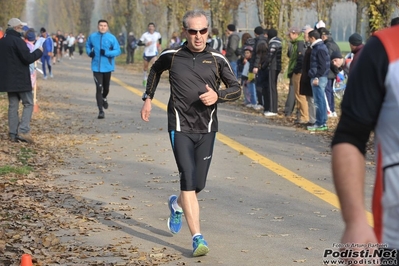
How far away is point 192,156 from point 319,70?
349 inches

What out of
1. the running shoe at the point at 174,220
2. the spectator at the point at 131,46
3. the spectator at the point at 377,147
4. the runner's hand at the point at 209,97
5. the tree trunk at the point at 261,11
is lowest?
the spectator at the point at 131,46

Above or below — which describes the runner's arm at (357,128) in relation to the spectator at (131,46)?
above

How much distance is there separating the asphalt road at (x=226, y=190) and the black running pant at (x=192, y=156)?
58 cm

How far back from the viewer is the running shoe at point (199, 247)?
22.1 ft

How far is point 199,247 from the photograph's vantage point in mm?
6738

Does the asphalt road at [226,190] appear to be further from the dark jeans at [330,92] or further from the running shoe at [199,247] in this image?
the dark jeans at [330,92]

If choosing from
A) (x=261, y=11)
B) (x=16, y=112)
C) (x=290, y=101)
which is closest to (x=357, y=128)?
(x=16, y=112)

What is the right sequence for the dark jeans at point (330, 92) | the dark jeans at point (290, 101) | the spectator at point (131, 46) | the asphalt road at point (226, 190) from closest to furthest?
the asphalt road at point (226, 190) < the dark jeans at point (330, 92) < the dark jeans at point (290, 101) < the spectator at point (131, 46)

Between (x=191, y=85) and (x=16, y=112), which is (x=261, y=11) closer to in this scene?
(x=16, y=112)

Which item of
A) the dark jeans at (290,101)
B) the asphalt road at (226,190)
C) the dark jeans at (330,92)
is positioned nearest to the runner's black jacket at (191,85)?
the asphalt road at (226,190)

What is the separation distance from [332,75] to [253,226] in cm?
971

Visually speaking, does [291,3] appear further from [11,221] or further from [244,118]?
[11,221]

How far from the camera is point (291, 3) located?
26094 mm

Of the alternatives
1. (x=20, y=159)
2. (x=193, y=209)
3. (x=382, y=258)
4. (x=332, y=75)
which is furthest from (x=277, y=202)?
(x=332, y=75)
